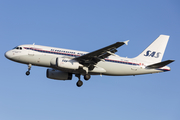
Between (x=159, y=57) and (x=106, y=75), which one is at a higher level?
(x=159, y=57)

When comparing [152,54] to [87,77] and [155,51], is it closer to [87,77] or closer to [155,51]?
[155,51]

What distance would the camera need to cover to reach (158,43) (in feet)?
132

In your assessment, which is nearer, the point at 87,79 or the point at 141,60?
the point at 87,79

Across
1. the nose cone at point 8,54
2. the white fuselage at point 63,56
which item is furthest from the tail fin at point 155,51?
the nose cone at point 8,54

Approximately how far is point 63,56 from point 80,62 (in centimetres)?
225

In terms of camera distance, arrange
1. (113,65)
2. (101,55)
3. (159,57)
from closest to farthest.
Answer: (101,55), (113,65), (159,57)

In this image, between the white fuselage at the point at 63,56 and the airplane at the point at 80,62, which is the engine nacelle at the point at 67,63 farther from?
the white fuselage at the point at 63,56

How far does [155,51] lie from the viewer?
130ft

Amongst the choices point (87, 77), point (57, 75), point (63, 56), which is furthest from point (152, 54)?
point (57, 75)

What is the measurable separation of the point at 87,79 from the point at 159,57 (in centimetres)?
1120

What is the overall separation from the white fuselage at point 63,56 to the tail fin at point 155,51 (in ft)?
8.07

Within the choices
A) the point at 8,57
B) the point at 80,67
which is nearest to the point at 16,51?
the point at 8,57

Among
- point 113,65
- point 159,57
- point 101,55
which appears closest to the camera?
point 101,55

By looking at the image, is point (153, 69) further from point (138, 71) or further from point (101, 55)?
point (101, 55)
